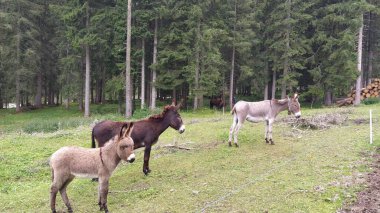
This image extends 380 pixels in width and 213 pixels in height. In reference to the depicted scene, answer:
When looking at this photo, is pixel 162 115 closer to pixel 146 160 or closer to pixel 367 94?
pixel 146 160

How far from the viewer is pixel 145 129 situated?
920cm

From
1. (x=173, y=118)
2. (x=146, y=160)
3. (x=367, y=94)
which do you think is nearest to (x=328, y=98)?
(x=367, y=94)

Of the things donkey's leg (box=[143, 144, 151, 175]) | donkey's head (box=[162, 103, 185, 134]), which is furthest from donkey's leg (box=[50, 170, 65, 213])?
donkey's head (box=[162, 103, 185, 134])

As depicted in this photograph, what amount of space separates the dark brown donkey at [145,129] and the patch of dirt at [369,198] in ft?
16.8

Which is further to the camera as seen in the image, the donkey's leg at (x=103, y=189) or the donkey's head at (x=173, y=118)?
the donkey's head at (x=173, y=118)

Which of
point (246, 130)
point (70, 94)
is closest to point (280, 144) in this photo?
point (246, 130)

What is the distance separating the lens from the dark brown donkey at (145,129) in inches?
341

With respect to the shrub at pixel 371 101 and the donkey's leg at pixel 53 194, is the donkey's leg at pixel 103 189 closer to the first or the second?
the donkey's leg at pixel 53 194

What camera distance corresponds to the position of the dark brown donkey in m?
8.66

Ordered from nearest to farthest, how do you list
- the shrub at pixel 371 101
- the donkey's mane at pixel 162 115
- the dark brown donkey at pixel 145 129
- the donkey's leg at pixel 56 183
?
the donkey's leg at pixel 56 183 → the dark brown donkey at pixel 145 129 → the donkey's mane at pixel 162 115 → the shrub at pixel 371 101

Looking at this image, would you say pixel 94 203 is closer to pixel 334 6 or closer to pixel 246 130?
pixel 246 130

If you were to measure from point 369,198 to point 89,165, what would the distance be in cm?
596

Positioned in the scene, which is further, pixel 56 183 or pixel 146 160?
pixel 146 160

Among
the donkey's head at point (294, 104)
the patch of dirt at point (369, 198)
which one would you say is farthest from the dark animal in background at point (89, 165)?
the donkey's head at point (294, 104)
